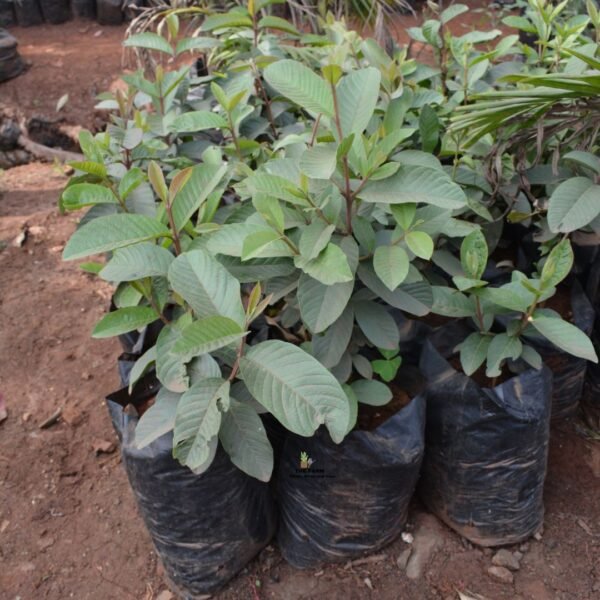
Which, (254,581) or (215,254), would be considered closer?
(215,254)

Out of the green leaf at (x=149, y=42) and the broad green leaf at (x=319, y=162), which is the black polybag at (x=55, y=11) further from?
the broad green leaf at (x=319, y=162)

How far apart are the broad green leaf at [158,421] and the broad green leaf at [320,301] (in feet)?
1.10

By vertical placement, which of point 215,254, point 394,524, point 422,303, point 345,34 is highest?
point 345,34

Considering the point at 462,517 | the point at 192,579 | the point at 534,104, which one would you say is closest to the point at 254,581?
the point at 192,579

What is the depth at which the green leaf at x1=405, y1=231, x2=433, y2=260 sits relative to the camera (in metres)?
1.32

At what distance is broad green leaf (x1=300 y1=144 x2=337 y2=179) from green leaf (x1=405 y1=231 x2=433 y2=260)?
22cm

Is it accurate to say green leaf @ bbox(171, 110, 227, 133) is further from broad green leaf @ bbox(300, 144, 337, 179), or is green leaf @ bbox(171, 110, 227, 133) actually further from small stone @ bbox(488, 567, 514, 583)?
small stone @ bbox(488, 567, 514, 583)

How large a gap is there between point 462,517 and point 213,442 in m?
0.87

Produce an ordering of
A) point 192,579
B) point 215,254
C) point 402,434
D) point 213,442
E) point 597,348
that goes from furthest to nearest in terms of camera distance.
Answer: point 597,348
point 192,579
point 402,434
point 215,254
point 213,442

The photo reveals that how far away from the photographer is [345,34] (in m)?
2.20

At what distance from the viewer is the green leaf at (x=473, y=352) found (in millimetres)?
1582

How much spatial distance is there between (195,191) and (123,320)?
13.5 inches

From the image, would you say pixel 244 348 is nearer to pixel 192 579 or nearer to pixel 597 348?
pixel 192 579

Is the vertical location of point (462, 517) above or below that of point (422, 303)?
below
